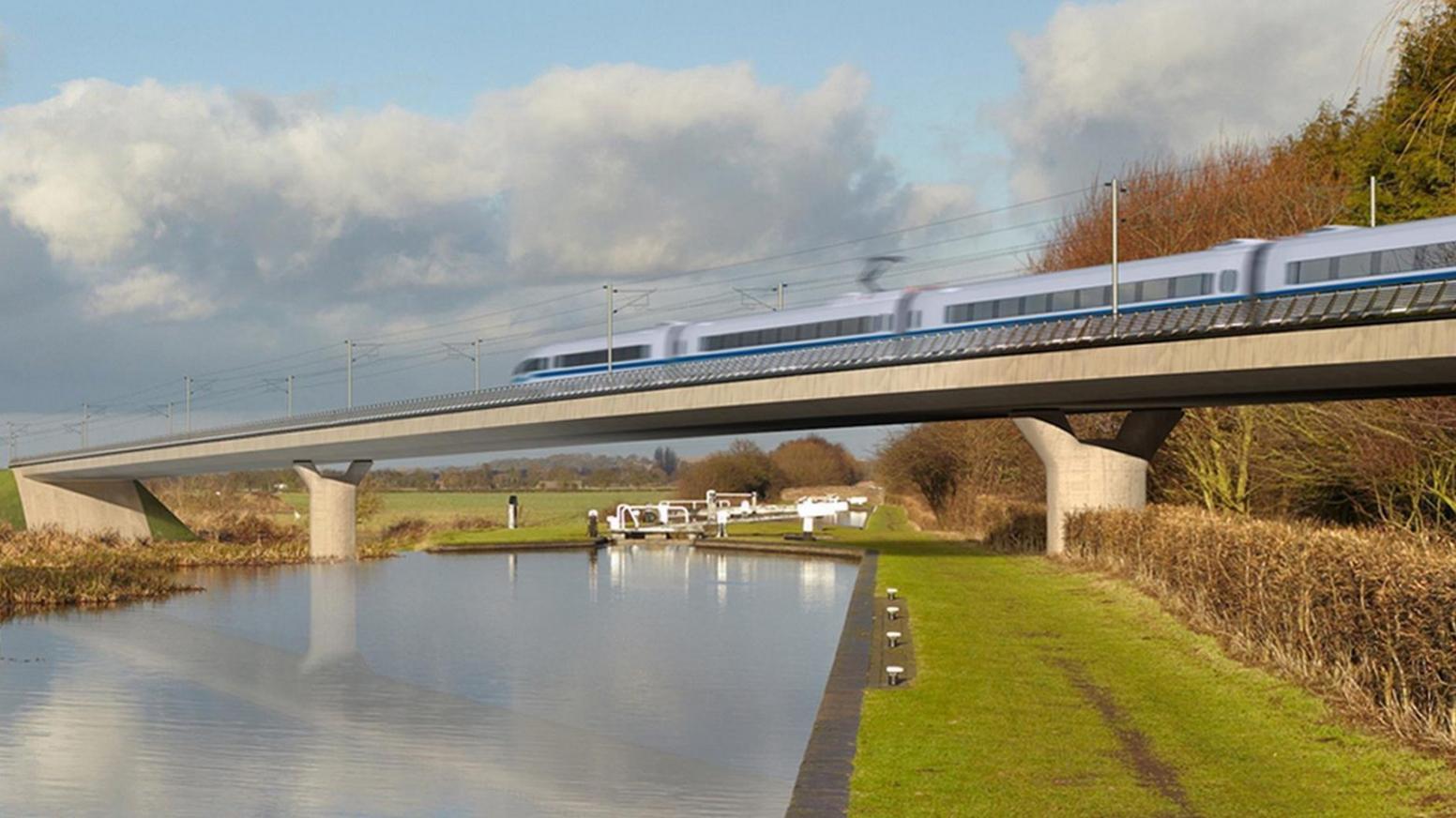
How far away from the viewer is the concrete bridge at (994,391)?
34.2m

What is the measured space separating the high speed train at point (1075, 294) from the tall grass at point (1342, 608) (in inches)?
564

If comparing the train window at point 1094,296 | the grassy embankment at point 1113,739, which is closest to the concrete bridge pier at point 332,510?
the train window at point 1094,296

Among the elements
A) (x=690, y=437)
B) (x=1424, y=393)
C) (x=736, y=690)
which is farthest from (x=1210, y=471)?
(x=736, y=690)

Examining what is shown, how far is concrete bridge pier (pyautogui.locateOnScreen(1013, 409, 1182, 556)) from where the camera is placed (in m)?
45.9

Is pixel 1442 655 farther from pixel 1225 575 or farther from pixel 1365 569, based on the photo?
pixel 1225 575

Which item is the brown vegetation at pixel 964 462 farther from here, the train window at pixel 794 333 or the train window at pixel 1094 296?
the train window at pixel 1094 296

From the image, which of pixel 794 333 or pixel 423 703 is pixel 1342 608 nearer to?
pixel 423 703

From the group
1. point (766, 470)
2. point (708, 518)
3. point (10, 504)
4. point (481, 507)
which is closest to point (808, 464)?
point (766, 470)

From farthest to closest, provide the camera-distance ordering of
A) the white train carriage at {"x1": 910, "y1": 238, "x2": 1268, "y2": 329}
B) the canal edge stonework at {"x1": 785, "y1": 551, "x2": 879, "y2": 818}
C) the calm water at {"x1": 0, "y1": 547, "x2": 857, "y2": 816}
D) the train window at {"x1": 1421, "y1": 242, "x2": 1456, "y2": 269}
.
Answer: the white train carriage at {"x1": 910, "y1": 238, "x2": 1268, "y2": 329}
the train window at {"x1": 1421, "y1": 242, "x2": 1456, "y2": 269}
the calm water at {"x1": 0, "y1": 547, "x2": 857, "y2": 816}
the canal edge stonework at {"x1": 785, "y1": 551, "x2": 879, "y2": 818}

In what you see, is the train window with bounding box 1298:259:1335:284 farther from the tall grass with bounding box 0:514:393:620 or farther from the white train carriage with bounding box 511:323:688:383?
the tall grass with bounding box 0:514:393:620

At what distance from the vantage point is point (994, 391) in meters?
42.8

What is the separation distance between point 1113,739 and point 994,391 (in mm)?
28357

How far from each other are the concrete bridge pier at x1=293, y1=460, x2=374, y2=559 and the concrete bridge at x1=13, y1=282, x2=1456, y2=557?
→ 9 cm

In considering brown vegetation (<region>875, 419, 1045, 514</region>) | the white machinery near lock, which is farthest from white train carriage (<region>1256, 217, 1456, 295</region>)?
Result: the white machinery near lock
